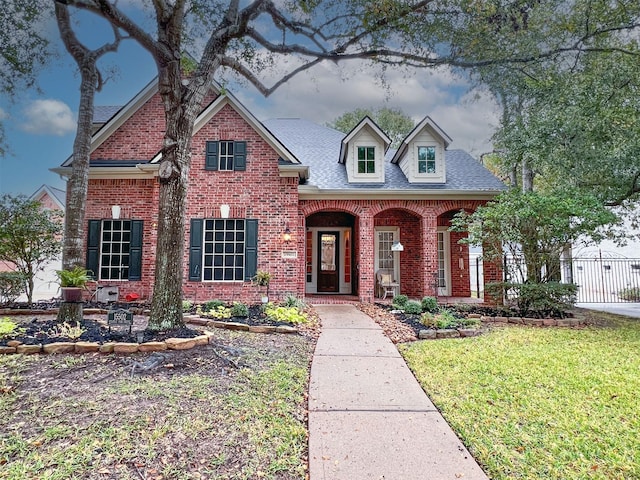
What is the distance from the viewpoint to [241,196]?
32.3 ft

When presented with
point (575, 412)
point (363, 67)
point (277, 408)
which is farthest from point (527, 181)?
point (277, 408)

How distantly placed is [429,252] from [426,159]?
120 inches

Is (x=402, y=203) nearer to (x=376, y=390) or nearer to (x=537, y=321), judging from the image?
(x=537, y=321)

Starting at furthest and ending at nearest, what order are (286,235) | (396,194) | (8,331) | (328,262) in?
(328,262), (396,194), (286,235), (8,331)

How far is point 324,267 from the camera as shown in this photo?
42.1 ft

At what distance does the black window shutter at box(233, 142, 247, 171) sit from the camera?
32.4 ft

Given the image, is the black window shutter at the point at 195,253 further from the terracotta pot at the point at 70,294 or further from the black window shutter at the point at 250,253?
the terracotta pot at the point at 70,294

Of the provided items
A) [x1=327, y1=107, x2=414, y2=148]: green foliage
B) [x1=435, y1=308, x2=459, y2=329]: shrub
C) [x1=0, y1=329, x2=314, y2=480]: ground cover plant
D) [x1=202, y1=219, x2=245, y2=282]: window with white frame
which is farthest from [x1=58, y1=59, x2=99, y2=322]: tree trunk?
[x1=327, y1=107, x2=414, y2=148]: green foliage

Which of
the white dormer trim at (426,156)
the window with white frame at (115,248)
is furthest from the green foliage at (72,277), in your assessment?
the white dormer trim at (426,156)

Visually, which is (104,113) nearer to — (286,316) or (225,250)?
(225,250)

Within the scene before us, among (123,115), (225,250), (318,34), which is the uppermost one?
(318,34)

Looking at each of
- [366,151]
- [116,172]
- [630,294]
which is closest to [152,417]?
[116,172]

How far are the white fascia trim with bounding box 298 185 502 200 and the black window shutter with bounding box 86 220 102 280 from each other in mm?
5943

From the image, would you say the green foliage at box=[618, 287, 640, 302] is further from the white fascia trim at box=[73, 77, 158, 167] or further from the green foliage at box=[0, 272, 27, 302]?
the green foliage at box=[0, 272, 27, 302]
